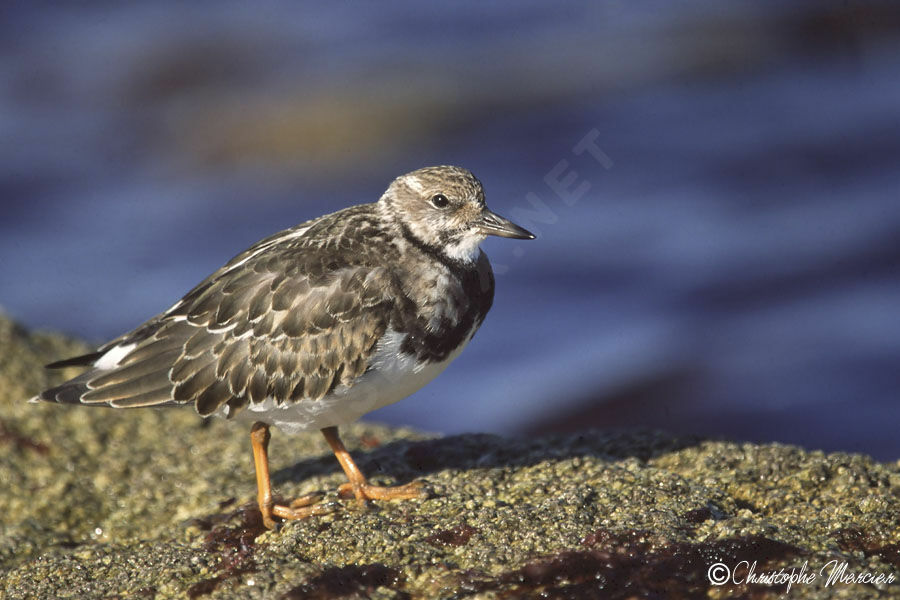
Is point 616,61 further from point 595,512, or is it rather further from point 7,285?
point 595,512

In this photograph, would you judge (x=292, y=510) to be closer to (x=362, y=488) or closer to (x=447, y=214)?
(x=362, y=488)

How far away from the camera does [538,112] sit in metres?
11.5

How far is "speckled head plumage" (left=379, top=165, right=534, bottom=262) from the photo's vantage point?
14.4 feet

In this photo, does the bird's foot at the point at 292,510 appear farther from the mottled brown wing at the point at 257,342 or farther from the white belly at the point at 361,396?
the mottled brown wing at the point at 257,342

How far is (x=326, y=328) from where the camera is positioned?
4.12 m

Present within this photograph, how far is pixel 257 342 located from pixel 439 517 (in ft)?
3.57

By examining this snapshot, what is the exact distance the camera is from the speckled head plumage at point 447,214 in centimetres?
440

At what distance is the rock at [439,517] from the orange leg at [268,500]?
0.07 meters

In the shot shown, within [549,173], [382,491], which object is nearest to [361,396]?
[382,491]

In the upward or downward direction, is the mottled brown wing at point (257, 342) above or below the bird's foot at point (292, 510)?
above

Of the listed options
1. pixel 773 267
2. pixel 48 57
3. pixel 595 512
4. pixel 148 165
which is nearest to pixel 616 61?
pixel 773 267

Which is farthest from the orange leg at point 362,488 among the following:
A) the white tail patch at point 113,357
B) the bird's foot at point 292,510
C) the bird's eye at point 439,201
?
the bird's eye at point 439,201

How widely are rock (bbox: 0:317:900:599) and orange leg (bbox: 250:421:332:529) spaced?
65 mm

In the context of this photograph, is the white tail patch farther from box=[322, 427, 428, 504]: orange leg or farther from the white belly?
box=[322, 427, 428, 504]: orange leg
